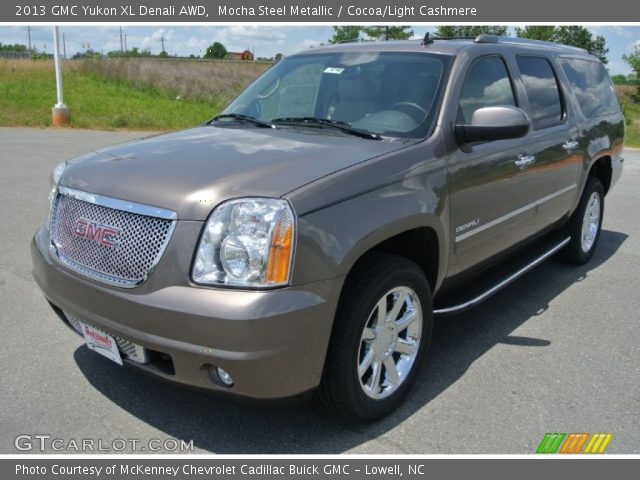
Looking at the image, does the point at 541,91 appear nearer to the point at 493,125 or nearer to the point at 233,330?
the point at 493,125

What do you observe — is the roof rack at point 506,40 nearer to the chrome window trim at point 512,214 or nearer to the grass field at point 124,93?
the chrome window trim at point 512,214

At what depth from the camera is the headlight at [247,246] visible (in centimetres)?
251

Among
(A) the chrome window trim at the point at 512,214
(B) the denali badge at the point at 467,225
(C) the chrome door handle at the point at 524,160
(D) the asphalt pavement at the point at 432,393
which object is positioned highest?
(C) the chrome door handle at the point at 524,160

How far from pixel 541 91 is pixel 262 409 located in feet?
10.7

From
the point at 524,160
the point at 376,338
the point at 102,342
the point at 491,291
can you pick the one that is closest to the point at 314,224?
the point at 376,338

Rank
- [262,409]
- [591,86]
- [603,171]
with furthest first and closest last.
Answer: [603,171] → [591,86] → [262,409]

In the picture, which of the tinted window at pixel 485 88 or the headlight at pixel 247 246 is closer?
the headlight at pixel 247 246

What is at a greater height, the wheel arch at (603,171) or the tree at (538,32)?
the tree at (538,32)

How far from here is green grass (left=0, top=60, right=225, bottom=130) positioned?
708 inches

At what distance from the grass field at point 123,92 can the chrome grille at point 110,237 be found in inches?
616

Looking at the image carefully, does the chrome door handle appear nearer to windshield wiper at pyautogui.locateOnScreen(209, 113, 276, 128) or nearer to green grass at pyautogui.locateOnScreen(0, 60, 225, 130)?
windshield wiper at pyautogui.locateOnScreen(209, 113, 276, 128)

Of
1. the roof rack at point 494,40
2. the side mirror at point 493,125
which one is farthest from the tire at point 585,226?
the side mirror at point 493,125

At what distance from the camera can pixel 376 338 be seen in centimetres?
304

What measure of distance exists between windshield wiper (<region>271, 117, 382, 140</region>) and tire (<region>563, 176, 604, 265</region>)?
9.46 ft
